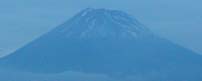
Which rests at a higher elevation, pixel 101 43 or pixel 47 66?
pixel 101 43

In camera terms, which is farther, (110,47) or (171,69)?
(110,47)

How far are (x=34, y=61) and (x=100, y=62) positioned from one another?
4.12 m

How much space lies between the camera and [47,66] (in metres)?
33.5

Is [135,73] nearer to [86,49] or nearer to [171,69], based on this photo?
[171,69]

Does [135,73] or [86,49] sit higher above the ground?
[86,49]

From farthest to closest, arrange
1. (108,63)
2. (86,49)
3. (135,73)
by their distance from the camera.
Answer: (86,49), (108,63), (135,73)

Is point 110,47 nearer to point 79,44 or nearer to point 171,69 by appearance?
point 79,44

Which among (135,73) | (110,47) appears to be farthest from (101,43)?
(135,73)

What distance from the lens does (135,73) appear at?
31312 mm

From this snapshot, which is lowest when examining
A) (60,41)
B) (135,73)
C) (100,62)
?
(135,73)

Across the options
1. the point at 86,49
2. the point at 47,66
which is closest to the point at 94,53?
the point at 86,49

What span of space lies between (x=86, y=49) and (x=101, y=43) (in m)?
1.13

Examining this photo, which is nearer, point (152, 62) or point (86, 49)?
point (152, 62)

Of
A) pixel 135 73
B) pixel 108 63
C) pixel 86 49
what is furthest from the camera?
pixel 86 49
